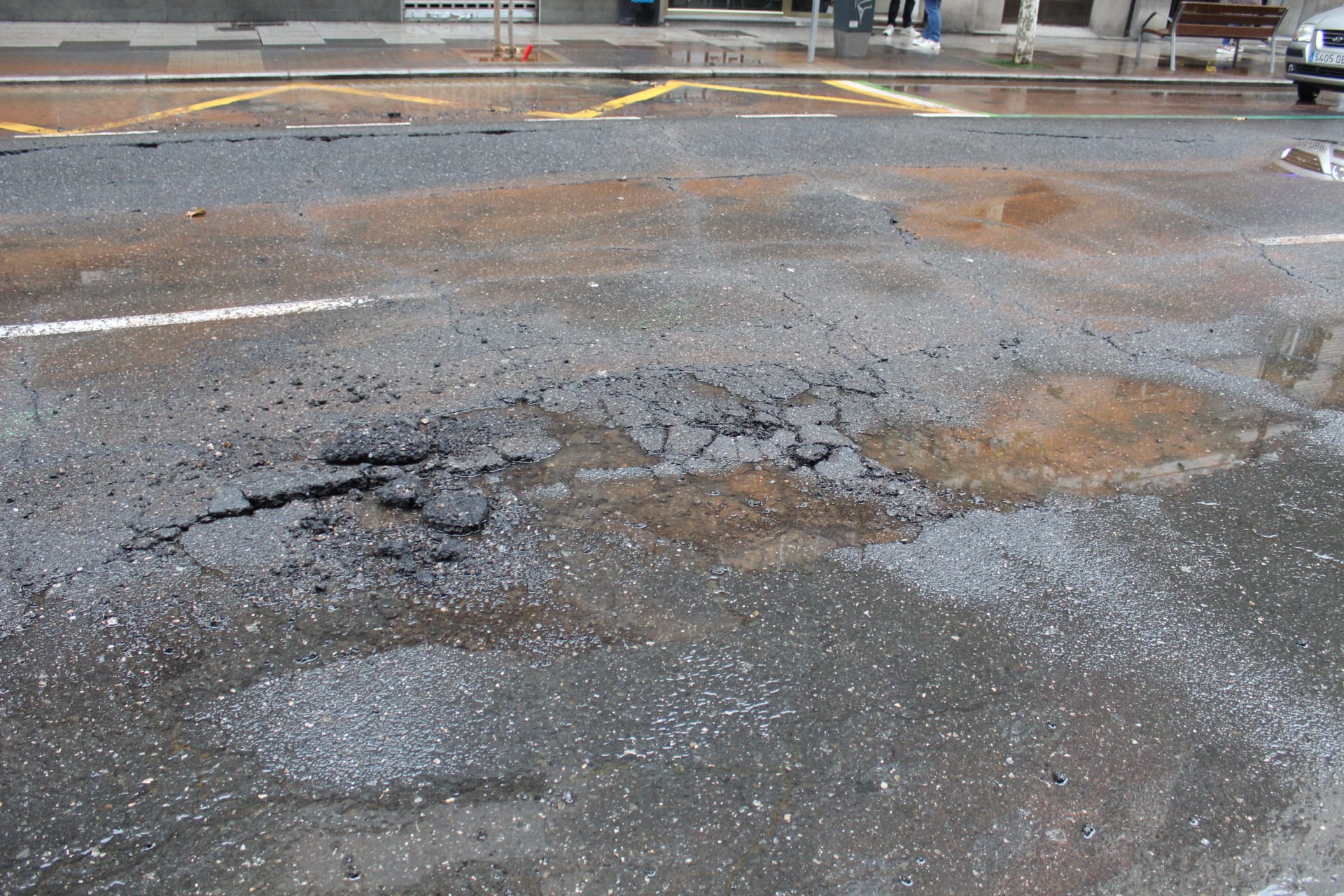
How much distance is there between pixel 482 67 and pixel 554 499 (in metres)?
11.6

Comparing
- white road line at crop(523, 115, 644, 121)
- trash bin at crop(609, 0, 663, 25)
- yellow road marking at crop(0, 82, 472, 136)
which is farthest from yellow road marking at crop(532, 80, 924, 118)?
trash bin at crop(609, 0, 663, 25)

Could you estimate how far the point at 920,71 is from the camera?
16.1 metres

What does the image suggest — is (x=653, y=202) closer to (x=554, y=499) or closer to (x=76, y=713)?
(x=554, y=499)

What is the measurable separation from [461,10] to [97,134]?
35.4ft

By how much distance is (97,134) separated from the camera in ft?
30.7

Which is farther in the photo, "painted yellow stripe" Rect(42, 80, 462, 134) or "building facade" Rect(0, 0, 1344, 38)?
"building facade" Rect(0, 0, 1344, 38)

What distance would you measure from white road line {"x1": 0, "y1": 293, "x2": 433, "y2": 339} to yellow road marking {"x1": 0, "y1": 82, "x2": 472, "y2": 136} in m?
5.08

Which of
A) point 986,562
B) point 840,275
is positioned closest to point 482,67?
point 840,275

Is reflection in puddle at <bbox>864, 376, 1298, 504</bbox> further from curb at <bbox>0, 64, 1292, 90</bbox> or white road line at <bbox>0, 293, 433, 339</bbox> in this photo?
curb at <bbox>0, 64, 1292, 90</bbox>

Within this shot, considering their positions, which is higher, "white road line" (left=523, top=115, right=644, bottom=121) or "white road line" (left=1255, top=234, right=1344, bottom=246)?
"white road line" (left=523, top=115, right=644, bottom=121)

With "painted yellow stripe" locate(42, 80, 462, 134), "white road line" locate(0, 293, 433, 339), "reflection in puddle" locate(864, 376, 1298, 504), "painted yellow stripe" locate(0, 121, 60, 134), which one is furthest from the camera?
"painted yellow stripe" locate(42, 80, 462, 134)

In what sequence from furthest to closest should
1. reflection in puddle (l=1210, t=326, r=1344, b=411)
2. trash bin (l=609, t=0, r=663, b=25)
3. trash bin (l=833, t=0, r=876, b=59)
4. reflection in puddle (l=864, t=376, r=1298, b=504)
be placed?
trash bin (l=609, t=0, r=663, b=25), trash bin (l=833, t=0, r=876, b=59), reflection in puddle (l=1210, t=326, r=1344, b=411), reflection in puddle (l=864, t=376, r=1298, b=504)

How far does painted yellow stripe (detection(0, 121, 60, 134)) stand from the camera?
945 centimetres

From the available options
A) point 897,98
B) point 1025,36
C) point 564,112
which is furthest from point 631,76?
point 1025,36
